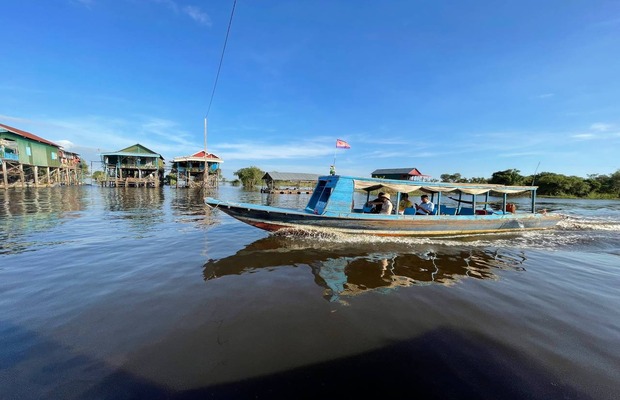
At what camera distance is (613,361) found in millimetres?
3479

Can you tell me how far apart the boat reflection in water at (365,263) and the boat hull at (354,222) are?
64cm

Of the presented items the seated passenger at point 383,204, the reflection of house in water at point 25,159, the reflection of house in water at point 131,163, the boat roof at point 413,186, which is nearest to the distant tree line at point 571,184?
the boat roof at point 413,186

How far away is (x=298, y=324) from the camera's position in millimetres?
4090

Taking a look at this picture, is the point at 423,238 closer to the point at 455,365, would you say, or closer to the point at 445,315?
the point at 445,315

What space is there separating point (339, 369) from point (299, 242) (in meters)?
6.37

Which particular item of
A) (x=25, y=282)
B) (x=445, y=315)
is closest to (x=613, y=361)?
(x=445, y=315)

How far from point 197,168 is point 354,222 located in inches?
1842

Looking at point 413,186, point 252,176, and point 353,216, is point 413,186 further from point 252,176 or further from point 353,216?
point 252,176

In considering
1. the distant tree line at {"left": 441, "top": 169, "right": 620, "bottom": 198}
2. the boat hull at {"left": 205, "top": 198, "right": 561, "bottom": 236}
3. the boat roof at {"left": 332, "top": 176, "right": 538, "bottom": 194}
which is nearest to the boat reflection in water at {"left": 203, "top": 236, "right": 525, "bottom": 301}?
the boat hull at {"left": 205, "top": 198, "right": 561, "bottom": 236}

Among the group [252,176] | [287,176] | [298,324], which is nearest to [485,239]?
[298,324]

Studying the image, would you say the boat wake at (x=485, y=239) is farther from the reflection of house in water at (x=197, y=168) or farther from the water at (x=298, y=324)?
the reflection of house in water at (x=197, y=168)

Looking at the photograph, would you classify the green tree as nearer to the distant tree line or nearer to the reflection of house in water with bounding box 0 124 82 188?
the reflection of house in water with bounding box 0 124 82 188

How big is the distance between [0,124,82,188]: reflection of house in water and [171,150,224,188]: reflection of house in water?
16.8 metres

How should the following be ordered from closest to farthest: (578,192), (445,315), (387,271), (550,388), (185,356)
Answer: (550,388) → (185,356) → (445,315) → (387,271) → (578,192)
